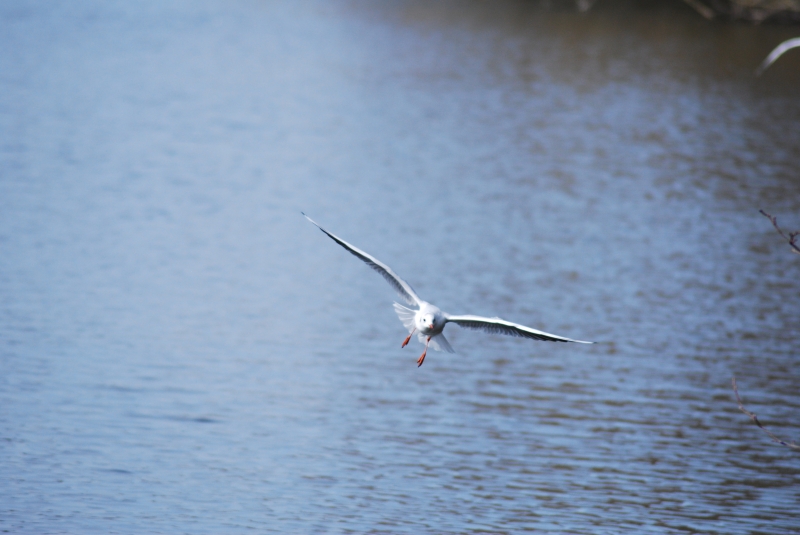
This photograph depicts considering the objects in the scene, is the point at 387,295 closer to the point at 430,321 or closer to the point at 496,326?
the point at 496,326

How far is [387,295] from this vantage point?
22.2 m

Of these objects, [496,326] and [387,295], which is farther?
[387,295]

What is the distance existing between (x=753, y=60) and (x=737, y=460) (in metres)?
36.9

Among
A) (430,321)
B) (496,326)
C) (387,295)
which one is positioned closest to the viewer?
(430,321)

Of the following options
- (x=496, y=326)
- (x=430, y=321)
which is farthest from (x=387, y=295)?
(x=430, y=321)

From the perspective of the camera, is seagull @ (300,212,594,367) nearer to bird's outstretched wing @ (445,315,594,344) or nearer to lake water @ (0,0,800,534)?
bird's outstretched wing @ (445,315,594,344)

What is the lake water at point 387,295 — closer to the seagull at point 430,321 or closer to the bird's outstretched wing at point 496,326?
the seagull at point 430,321

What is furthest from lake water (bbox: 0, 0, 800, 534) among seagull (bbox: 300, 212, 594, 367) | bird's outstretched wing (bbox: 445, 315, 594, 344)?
bird's outstretched wing (bbox: 445, 315, 594, 344)

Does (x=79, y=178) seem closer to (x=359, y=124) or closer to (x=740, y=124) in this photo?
(x=359, y=124)

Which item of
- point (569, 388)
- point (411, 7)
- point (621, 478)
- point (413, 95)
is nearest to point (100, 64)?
point (413, 95)

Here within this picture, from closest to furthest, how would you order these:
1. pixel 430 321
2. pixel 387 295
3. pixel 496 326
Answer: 1. pixel 430 321
2. pixel 496 326
3. pixel 387 295

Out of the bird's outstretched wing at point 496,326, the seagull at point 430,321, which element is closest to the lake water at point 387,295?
the seagull at point 430,321

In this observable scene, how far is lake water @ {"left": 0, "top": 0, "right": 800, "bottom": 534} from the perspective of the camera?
564 inches

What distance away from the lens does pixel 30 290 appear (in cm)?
2041
